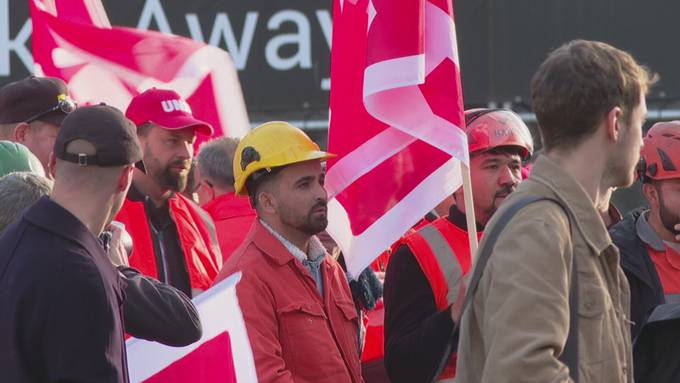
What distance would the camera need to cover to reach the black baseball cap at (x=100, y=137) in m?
3.63

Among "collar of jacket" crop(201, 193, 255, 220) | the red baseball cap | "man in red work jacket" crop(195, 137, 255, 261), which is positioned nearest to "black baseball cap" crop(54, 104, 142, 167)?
the red baseball cap

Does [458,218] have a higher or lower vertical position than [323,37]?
higher

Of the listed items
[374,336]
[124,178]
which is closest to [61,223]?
[124,178]

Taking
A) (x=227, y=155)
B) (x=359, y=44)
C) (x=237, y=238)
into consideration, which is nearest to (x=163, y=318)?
(x=359, y=44)

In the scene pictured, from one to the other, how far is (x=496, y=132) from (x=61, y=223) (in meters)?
2.18

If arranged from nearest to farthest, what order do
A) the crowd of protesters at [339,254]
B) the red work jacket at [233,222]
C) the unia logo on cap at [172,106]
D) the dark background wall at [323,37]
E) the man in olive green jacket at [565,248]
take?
1. the man in olive green jacket at [565,248]
2. the crowd of protesters at [339,254]
3. the unia logo on cap at [172,106]
4. the red work jacket at [233,222]
5. the dark background wall at [323,37]

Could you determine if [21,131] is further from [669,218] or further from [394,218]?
[669,218]

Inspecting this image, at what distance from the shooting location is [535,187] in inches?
129

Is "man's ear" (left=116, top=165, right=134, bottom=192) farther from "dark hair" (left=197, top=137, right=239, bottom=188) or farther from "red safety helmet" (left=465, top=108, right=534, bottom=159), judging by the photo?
"dark hair" (left=197, top=137, right=239, bottom=188)

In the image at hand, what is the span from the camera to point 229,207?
22.0 feet

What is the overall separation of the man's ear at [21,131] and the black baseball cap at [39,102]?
0.08 ft

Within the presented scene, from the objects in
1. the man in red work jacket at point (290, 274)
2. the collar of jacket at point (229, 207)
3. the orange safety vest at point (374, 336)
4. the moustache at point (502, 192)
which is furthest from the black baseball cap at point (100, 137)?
the collar of jacket at point (229, 207)

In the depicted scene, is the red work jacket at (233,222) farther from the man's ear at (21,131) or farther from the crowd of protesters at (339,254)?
the man's ear at (21,131)

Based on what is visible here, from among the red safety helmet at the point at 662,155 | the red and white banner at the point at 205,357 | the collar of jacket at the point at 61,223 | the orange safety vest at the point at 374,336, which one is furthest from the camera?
the orange safety vest at the point at 374,336
